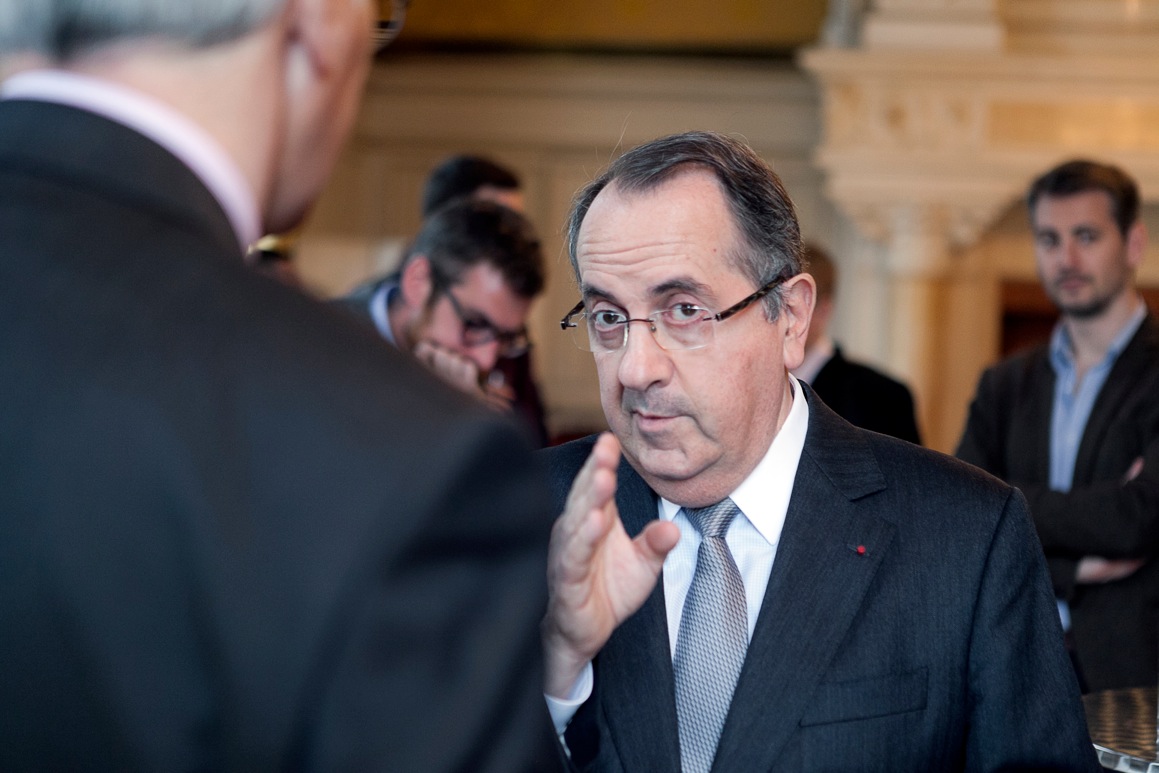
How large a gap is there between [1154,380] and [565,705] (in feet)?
8.23

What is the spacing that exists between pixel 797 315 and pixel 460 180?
2653 millimetres

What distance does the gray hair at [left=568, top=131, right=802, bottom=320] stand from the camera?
1.79 m

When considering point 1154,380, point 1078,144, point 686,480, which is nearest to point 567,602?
point 686,480

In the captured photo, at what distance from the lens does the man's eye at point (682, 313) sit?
1.78 metres

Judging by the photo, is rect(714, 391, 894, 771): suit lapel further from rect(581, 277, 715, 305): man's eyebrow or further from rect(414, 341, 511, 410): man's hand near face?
rect(414, 341, 511, 410): man's hand near face

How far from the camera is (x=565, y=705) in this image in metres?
1.43

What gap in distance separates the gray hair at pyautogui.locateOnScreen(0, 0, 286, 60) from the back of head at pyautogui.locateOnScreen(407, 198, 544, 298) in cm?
264

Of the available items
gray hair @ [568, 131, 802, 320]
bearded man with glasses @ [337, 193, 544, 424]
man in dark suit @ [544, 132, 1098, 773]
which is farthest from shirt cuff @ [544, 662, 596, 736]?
bearded man with glasses @ [337, 193, 544, 424]

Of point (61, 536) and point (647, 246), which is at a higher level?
point (61, 536)

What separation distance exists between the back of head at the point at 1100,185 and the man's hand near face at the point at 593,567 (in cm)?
284

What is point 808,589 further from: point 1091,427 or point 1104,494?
point 1091,427

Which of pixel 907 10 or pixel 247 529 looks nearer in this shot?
pixel 247 529

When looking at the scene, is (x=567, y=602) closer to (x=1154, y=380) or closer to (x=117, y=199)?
(x=117, y=199)

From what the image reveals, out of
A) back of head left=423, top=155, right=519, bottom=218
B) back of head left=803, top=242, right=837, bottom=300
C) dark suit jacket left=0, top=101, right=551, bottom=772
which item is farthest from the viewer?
back of head left=423, top=155, right=519, bottom=218
